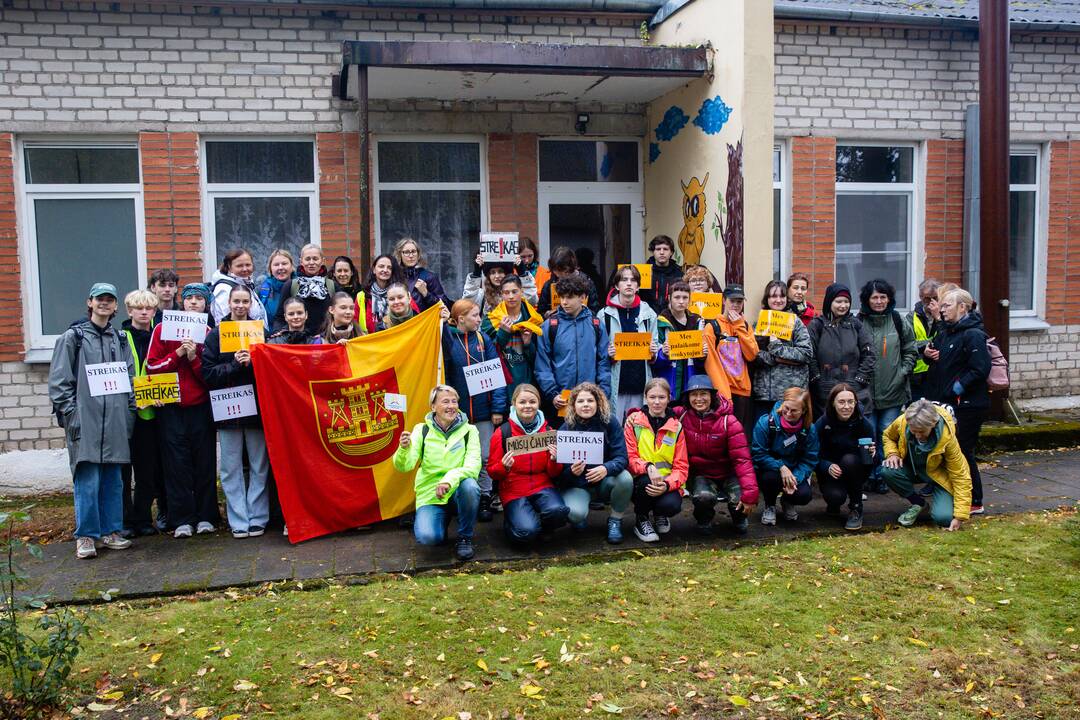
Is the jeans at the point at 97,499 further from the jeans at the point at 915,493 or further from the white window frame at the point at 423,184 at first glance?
the jeans at the point at 915,493

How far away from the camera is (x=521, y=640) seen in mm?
4668

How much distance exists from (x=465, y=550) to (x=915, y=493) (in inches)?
136

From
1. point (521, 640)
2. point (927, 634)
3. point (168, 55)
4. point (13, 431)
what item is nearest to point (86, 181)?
point (168, 55)

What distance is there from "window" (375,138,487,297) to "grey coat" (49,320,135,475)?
139 inches

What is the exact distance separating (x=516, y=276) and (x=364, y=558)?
7.92 feet

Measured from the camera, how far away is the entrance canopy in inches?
298

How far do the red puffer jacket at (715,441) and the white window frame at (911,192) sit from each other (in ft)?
15.2

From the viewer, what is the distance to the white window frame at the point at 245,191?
8.88 metres

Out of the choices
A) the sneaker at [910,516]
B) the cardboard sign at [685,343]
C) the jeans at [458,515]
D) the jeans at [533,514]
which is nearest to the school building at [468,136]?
the cardboard sign at [685,343]

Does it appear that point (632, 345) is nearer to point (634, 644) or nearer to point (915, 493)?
point (915, 493)

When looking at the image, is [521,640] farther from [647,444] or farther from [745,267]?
[745,267]

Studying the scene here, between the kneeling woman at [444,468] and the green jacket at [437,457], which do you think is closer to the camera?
the kneeling woman at [444,468]

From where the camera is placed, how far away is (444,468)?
6.16 meters

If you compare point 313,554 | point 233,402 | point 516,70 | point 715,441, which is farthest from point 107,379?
point 715,441
